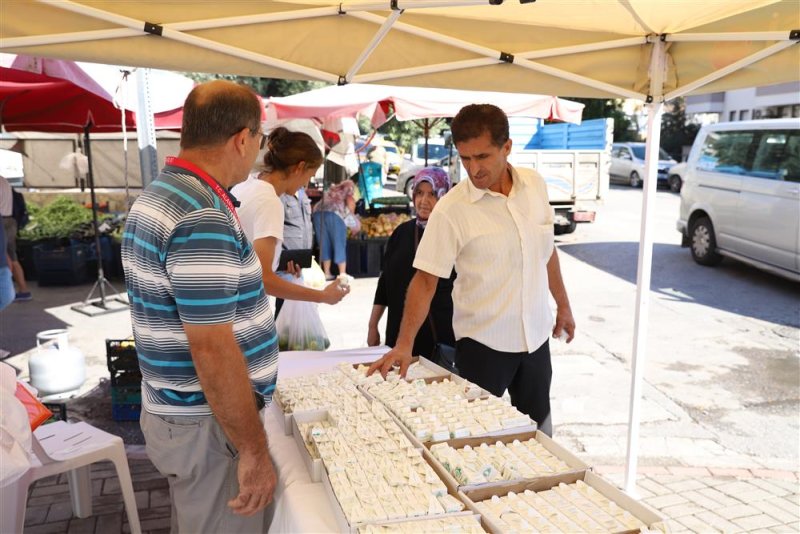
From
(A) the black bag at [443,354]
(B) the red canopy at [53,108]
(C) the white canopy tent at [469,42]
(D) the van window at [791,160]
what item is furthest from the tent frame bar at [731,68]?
(D) the van window at [791,160]

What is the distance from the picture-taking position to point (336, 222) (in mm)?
9234

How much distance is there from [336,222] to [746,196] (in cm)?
593

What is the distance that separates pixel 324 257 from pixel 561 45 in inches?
250

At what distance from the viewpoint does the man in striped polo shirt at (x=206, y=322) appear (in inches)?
60.6

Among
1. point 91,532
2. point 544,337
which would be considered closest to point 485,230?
point 544,337

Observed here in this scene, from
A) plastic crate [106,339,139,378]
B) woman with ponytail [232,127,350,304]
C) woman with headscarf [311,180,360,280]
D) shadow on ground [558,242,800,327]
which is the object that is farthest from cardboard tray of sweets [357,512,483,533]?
woman with headscarf [311,180,360,280]

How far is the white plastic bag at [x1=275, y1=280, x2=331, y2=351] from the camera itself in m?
3.59

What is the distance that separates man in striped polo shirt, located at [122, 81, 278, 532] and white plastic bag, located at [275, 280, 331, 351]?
172 centimetres

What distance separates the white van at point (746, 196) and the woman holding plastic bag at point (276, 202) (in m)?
7.14

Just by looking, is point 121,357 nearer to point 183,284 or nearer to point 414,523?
point 183,284

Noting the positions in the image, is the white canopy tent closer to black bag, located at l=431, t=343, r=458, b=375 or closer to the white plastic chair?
black bag, located at l=431, t=343, r=458, b=375

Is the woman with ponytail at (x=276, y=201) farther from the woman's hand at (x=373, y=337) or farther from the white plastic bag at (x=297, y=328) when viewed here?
the white plastic bag at (x=297, y=328)

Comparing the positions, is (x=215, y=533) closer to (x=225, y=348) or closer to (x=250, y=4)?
(x=225, y=348)

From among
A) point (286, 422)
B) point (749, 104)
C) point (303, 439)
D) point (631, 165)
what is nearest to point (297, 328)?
point (286, 422)
